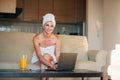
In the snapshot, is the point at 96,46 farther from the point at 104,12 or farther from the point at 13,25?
the point at 13,25

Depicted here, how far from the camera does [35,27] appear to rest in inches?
269

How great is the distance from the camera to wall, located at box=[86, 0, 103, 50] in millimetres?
6445

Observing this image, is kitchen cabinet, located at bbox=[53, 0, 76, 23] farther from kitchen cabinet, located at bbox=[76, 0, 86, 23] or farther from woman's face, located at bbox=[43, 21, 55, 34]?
woman's face, located at bbox=[43, 21, 55, 34]

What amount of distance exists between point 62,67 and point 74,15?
4.56m

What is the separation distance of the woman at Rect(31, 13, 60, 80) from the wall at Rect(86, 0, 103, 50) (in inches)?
127

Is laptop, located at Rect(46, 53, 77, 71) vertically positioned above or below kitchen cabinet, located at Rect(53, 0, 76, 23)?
below

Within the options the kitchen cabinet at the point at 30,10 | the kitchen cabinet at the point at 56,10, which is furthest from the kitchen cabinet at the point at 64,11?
the kitchen cabinet at the point at 30,10

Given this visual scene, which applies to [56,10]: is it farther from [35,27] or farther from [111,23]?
[111,23]

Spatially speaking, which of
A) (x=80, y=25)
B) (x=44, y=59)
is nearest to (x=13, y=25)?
(x=80, y=25)

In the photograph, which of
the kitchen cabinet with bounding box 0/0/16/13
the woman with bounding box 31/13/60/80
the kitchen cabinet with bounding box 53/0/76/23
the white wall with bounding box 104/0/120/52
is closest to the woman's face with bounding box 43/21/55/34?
the woman with bounding box 31/13/60/80

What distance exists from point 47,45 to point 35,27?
364cm

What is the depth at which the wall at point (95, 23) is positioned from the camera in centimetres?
645

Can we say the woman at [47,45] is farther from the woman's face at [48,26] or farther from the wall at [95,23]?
the wall at [95,23]

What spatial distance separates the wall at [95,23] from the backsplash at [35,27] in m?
0.29
